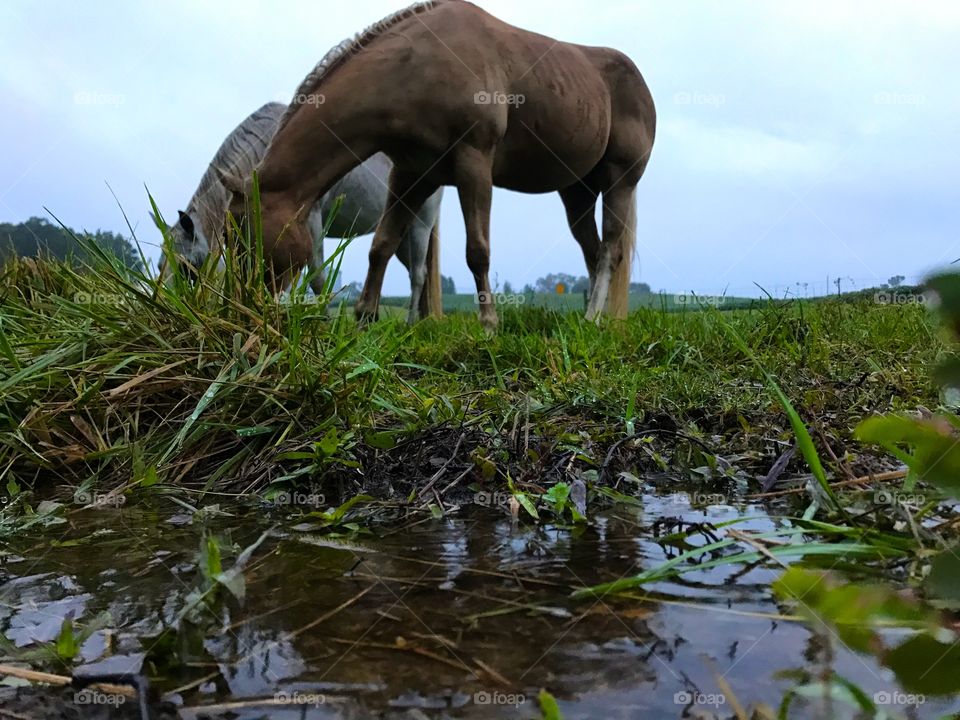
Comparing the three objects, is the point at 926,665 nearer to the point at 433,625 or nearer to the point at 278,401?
the point at 433,625

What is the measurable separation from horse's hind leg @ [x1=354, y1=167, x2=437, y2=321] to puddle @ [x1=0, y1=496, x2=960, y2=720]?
383cm

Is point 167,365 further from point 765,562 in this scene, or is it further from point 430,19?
point 430,19

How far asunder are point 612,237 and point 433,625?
5.61 m

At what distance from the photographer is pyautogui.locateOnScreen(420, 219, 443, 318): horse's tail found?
7844mm

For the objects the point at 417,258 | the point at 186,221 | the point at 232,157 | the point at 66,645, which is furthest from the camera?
the point at 417,258

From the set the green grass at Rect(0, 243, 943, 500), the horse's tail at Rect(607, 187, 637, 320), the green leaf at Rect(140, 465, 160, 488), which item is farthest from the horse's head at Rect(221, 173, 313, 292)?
the horse's tail at Rect(607, 187, 637, 320)

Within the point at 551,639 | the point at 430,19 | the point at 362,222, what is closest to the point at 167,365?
the point at 551,639

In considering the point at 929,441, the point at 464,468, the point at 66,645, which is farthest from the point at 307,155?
the point at 929,441

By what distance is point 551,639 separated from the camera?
2.63 feet

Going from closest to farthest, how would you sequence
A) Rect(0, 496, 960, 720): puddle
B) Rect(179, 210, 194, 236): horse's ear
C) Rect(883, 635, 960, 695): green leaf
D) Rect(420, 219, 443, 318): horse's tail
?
Rect(883, 635, 960, 695): green leaf < Rect(0, 496, 960, 720): puddle < Rect(179, 210, 194, 236): horse's ear < Rect(420, 219, 443, 318): horse's tail

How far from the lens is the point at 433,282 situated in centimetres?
791

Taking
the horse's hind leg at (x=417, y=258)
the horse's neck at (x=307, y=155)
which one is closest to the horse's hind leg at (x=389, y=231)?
the horse's neck at (x=307, y=155)

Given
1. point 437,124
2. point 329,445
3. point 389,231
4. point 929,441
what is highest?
point 437,124

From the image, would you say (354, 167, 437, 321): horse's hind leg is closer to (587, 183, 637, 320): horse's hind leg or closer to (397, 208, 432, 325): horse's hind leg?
(587, 183, 637, 320): horse's hind leg
